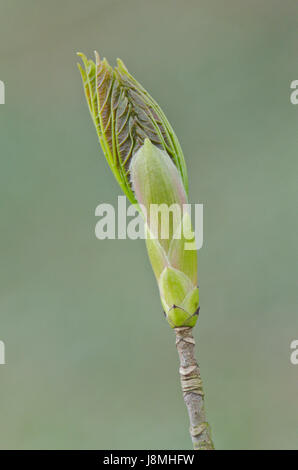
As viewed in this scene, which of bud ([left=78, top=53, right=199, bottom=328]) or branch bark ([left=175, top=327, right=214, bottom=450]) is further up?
bud ([left=78, top=53, right=199, bottom=328])

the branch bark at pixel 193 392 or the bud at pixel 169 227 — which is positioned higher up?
the bud at pixel 169 227

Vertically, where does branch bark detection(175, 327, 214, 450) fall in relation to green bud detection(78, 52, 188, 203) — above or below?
below

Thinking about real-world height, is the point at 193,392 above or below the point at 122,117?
below

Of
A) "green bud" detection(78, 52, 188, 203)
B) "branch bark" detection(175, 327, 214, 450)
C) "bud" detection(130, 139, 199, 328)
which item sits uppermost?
"green bud" detection(78, 52, 188, 203)
